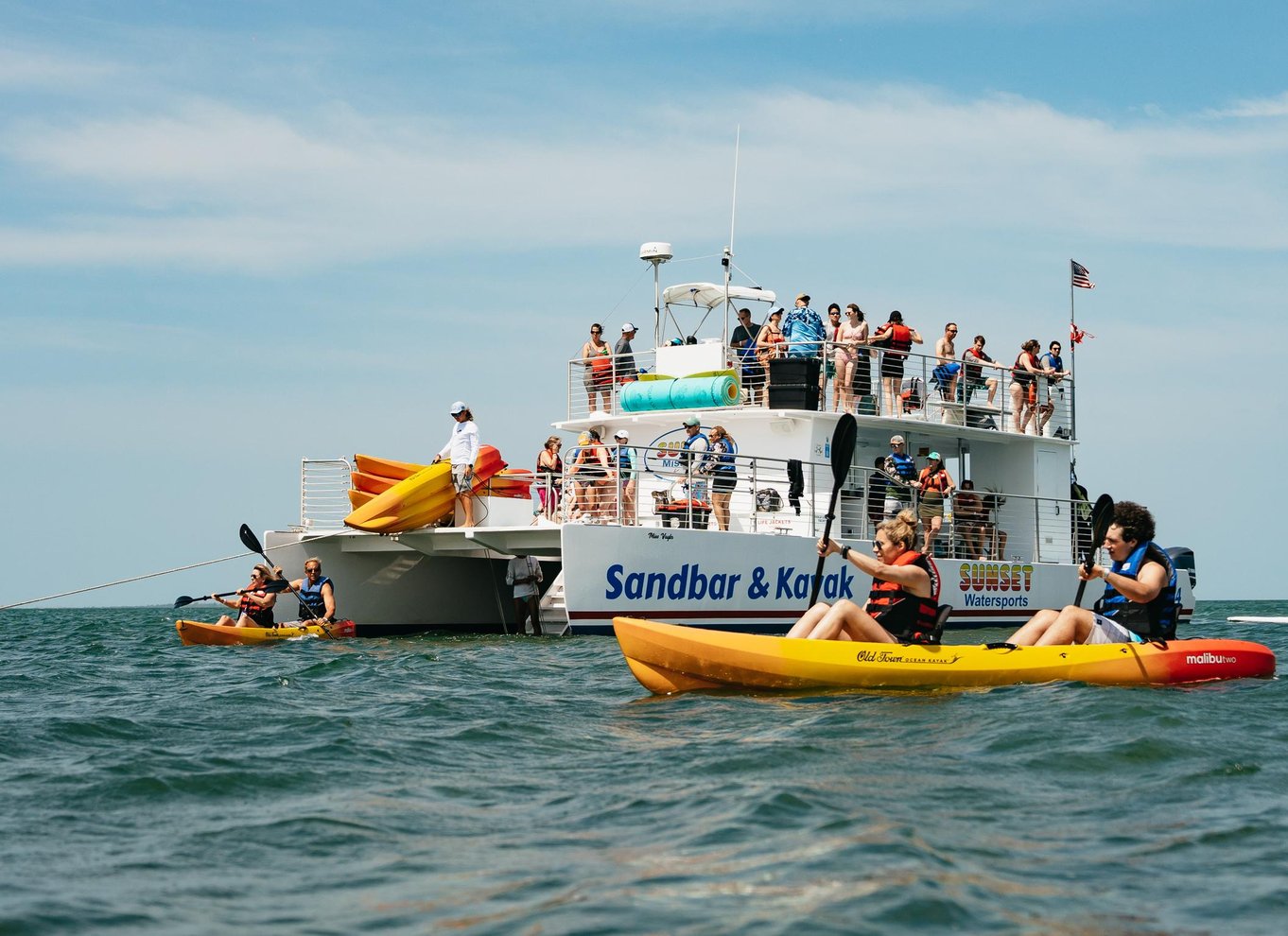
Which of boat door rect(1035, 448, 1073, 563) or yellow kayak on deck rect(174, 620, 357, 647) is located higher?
boat door rect(1035, 448, 1073, 563)

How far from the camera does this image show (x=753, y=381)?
845 inches

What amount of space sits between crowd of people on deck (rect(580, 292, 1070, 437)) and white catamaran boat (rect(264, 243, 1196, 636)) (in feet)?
0.30

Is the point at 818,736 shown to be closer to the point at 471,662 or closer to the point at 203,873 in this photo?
the point at 203,873

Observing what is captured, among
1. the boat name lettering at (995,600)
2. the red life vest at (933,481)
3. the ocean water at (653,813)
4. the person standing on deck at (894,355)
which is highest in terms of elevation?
the person standing on deck at (894,355)

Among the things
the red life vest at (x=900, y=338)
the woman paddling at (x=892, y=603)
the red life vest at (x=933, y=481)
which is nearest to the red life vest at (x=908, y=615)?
the woman paddling at (x=892, y=603)

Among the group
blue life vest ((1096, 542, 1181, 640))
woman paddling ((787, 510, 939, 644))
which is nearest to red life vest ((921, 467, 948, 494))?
blue life vest ((1096, 542, 1181, 640))

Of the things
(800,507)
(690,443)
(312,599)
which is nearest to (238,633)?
(312,599)

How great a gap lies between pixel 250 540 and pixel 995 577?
10602 mm

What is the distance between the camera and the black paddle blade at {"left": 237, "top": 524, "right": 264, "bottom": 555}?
744 inches

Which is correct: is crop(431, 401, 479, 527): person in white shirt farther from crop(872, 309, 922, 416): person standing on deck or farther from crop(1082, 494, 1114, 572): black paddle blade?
crop(1082, 494, 1114, 572): black paddle blade

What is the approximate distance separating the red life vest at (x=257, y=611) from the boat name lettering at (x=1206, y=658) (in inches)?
443

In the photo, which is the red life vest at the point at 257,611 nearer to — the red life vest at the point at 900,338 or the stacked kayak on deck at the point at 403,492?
the stacked kayak on deck at the point at 403,492

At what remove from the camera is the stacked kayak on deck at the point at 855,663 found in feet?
34.3

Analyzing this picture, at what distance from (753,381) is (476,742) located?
1311 cm
